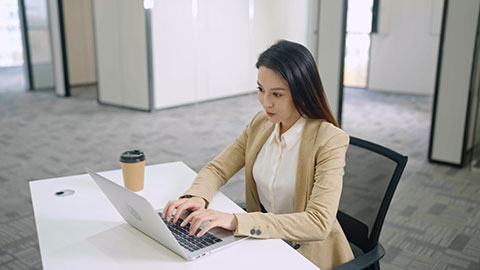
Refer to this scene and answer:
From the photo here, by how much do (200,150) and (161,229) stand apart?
12.2 feet

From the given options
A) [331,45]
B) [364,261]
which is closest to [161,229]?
[364,261]

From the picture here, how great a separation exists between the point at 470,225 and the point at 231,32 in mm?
3978

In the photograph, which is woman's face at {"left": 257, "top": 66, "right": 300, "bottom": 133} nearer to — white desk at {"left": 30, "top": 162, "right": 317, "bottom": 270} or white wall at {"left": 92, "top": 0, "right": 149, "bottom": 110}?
white desk at {"left": 30, "top": 162, "right": 317, "bottom": 270}

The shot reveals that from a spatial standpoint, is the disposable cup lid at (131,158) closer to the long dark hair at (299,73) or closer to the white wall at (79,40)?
the long dark hair at (299,73)

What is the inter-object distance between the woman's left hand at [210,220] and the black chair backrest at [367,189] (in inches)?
21.3

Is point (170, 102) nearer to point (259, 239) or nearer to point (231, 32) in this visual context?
point (231, 32)

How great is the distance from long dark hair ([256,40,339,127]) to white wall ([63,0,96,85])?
8.16m

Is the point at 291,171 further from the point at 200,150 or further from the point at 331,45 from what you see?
the point at 331,45

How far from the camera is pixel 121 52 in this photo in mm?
7000

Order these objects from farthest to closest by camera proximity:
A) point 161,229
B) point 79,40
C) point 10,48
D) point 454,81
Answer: point 10,48, point 79,40, point 454,81, point 161,229

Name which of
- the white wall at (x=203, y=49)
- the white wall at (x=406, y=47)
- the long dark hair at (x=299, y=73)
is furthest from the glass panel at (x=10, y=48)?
the long dark hair at (x=299, y=73)

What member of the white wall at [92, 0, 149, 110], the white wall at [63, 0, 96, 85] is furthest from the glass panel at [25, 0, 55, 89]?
the white wall at [92, 0, 149, 110]

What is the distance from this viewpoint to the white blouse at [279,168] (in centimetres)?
173

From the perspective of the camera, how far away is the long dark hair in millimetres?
1584
